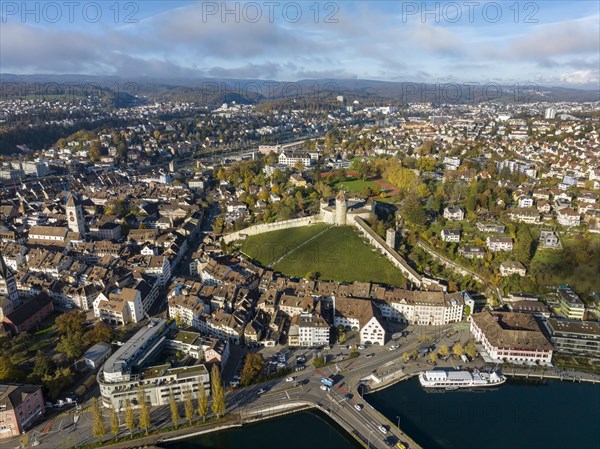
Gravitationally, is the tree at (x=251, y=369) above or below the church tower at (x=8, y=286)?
below

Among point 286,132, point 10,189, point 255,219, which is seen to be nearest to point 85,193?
point 10,189

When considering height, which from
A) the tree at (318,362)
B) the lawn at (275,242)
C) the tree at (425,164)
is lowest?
the tree at (318,362)

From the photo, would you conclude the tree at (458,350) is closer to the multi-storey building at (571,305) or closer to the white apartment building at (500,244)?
the multi-storey building at (571,305)

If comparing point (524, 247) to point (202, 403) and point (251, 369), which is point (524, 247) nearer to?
point (251, 369)

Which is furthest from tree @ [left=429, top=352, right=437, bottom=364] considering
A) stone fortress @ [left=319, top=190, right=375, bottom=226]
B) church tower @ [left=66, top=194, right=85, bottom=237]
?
church tower @ [left=66, top=194, right=85, bottom=237]

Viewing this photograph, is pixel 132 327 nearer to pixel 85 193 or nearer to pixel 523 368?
pixel 523 368

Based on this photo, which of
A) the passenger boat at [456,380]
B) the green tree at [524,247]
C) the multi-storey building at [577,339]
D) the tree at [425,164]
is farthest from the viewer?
the tree at [425,164]

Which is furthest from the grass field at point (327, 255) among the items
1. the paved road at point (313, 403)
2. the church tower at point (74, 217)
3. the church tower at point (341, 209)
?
the church tower at point (74, 217)

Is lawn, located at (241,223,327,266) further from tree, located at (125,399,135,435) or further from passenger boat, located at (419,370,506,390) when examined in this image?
tree, located at (125,399,135,435)
